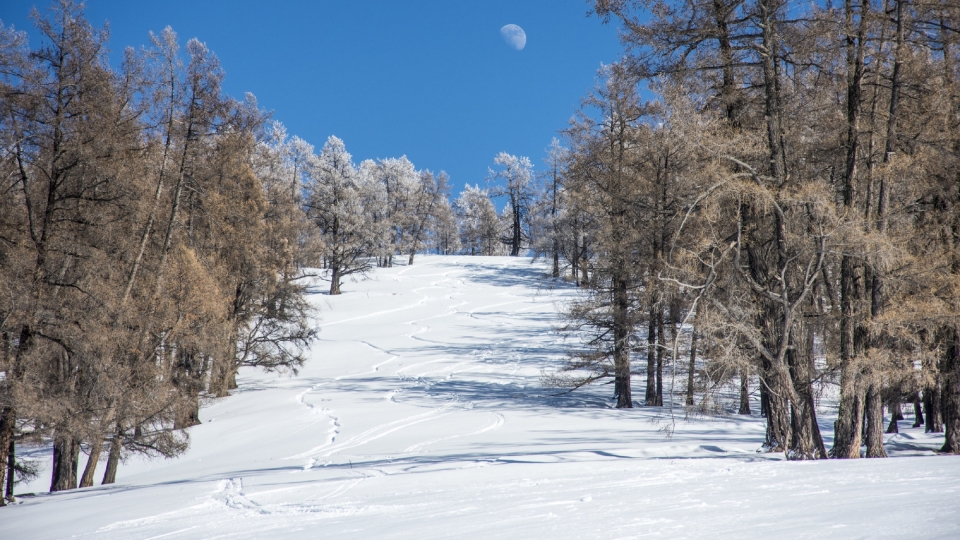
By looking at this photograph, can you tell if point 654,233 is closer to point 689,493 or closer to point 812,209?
point 812,209

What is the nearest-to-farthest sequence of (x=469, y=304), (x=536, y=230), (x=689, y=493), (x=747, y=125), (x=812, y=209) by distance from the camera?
(x=689, y=493) → (x=812, y=209) → (x=747, y=125) → (x=469, y=304) → (x=536, y=230)

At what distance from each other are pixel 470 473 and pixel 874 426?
7.26 metres

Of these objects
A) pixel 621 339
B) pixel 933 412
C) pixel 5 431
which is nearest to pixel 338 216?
pixel 621 339

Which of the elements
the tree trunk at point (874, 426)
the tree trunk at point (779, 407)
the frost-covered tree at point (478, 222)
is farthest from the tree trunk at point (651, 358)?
the frost-covered tree at point (478, 222)

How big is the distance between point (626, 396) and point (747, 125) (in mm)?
8996

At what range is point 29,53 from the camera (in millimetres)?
10570

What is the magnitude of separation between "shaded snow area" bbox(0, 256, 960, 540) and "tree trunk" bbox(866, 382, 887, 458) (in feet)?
5.08

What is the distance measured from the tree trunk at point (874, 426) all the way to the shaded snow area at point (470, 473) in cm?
155

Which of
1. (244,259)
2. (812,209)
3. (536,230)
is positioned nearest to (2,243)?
(244,259)

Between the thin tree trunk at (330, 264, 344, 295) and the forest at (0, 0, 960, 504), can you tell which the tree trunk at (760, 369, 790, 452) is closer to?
the forest at (0, 0, 960, 504)

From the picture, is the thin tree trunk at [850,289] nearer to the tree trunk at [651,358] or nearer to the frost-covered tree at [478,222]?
the tree trunk at [651,358]

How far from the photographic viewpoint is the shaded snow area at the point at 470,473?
4.36 meters

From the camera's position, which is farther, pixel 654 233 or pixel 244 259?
pixel 244 259

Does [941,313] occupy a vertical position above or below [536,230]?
below
